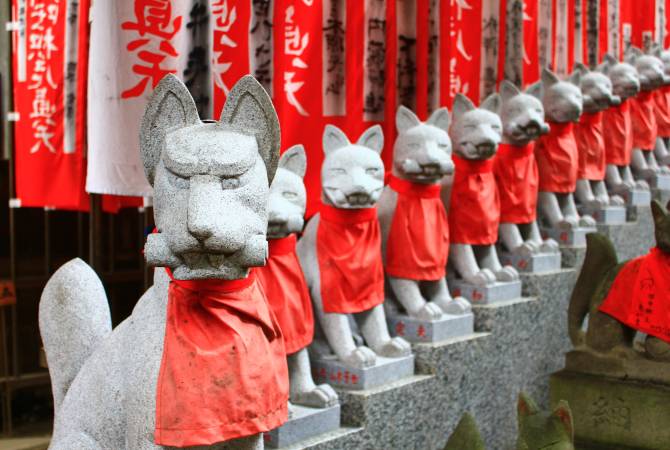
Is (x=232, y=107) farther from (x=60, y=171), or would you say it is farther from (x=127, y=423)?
(x=60, y=171)

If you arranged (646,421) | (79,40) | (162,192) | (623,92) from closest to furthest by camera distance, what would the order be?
(162,192)
(79,40)
(646,421)
(623,92)

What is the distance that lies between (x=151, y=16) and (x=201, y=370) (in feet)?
6.61

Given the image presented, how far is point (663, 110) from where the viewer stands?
809 centimetres

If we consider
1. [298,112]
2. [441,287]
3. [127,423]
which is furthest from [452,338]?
[127,423]

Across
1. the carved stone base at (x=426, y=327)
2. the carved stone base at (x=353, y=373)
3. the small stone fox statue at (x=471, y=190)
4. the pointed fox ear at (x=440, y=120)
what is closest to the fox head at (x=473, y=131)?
the small stone fox statue at (x=471, y=190)

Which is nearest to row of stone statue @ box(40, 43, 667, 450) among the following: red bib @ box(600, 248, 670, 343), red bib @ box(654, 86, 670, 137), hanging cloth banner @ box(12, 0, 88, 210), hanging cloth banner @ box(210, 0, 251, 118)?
hanging cloth banner @ box(210, 0, 251, 118)

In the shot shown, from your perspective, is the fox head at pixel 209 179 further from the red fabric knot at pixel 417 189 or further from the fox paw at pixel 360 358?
the red fabric knot at pixel 417 189

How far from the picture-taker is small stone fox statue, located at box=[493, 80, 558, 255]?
5566 millimetres

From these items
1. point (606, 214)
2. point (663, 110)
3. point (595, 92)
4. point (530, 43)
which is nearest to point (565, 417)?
point (606, 214)

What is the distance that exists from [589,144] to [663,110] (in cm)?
191

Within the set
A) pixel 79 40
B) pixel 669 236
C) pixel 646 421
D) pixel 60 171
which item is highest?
pixel 79 40

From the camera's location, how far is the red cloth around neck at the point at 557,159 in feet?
20.0

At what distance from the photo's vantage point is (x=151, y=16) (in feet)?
12.6

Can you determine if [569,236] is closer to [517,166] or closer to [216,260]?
[517,166]
